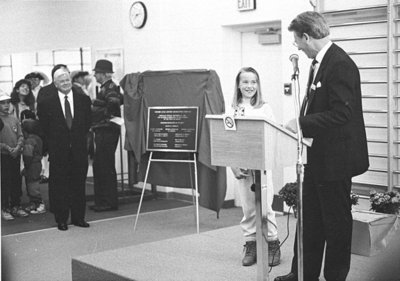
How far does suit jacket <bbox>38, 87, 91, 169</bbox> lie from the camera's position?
7004mm

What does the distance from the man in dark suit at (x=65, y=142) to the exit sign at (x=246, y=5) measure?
1842mm

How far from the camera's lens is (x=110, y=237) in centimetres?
680

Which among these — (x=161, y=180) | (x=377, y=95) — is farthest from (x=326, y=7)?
(x=161, y=180)

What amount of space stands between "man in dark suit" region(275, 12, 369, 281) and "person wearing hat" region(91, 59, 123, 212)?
4.23 metres

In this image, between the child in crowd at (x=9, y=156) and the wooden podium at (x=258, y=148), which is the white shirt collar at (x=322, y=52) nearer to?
the wooden podium at (x=258, y=148)

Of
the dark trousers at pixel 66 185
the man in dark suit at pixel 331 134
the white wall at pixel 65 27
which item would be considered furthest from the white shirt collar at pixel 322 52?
the white wall at pixel 65 27

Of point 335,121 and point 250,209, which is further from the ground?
point 335,121

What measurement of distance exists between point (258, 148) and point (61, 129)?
381 centimetres

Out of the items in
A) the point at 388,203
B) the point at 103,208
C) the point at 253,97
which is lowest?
the point at 103,208

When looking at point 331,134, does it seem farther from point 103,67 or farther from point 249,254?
point 103,67

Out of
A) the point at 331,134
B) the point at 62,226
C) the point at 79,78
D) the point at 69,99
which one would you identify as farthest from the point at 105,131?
the point at 331,134

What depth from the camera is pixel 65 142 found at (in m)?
7.03

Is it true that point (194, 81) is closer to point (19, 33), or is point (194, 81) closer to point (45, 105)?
point (45, 105)

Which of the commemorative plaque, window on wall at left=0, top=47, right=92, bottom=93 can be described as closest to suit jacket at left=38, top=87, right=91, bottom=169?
the commemorative plaque
